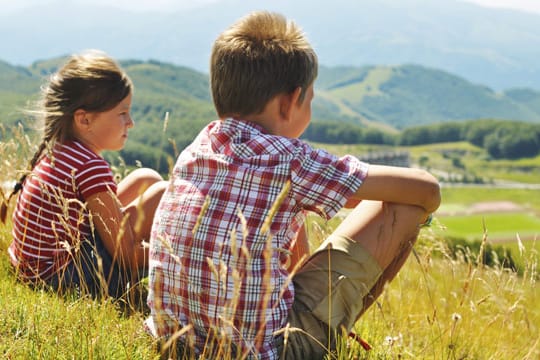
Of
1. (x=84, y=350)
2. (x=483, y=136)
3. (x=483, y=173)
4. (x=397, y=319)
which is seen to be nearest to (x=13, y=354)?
(x=84, y=350)

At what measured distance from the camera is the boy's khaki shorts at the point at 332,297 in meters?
2.36

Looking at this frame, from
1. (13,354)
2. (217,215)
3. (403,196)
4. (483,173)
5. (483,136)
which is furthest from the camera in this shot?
(483,136)

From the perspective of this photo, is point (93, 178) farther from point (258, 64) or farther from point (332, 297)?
point (332, 297)

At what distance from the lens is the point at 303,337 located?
235 centimetres

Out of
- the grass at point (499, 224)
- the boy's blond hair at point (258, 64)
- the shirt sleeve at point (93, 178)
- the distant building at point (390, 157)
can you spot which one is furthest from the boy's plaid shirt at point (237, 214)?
the distant building at point (390, 157)

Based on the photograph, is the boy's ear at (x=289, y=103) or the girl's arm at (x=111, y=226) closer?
the boy's ear at (x=289, y=103)

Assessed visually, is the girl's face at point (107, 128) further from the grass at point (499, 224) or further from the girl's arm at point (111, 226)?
the grass at point (499, 224)

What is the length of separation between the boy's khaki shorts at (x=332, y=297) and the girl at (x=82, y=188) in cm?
85

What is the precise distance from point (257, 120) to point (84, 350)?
1109 mm

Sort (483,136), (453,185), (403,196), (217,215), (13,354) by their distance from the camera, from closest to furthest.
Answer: (13,354) < (217,215) < (403,196) < (453,185) < (483,136)

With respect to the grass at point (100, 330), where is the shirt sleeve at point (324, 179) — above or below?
above

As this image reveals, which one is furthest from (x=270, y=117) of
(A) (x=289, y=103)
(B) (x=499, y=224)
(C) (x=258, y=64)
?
(B) (x=499, y=224)

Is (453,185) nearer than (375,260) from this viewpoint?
No

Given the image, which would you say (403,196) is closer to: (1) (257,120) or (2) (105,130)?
(1) (257,120)
